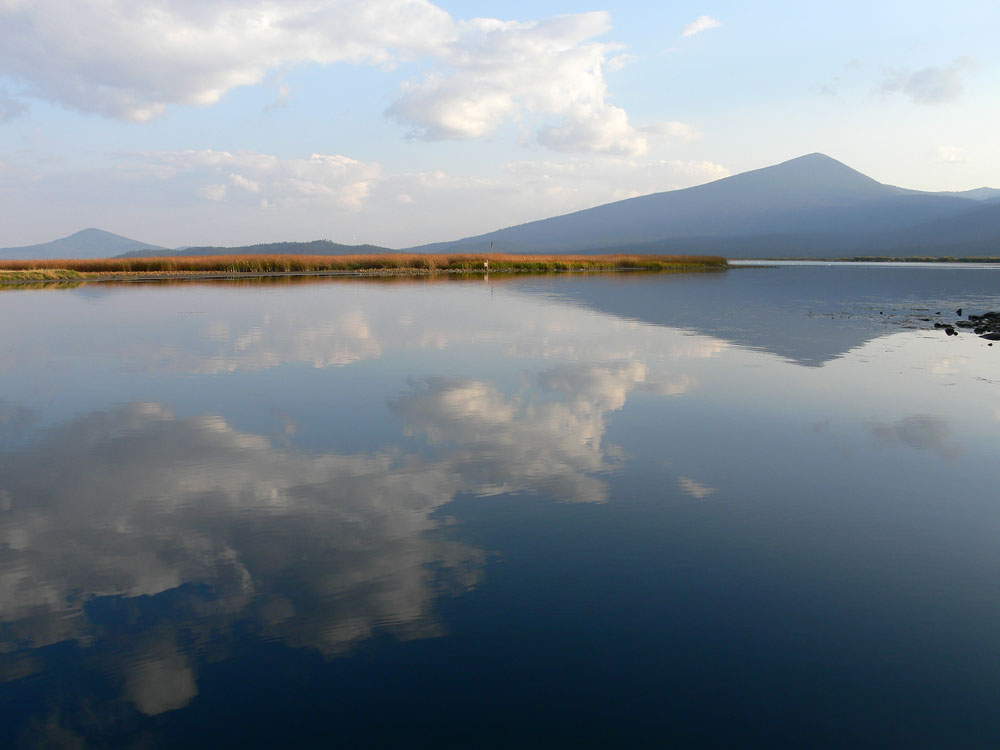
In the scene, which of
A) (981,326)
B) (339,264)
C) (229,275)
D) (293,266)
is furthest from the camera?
(339,264)

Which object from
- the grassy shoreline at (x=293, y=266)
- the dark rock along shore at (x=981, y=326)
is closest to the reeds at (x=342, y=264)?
the grassy shoreline at (x=293, y=266)

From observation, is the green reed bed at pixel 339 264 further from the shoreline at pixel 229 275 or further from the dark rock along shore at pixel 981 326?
the dark rock along shore at pixel 981 326

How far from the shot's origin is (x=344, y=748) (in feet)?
14.7

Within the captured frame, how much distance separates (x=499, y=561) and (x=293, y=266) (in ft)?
264

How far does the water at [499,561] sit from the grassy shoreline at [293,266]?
62065 mm

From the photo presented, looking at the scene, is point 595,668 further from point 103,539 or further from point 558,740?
point 103,539

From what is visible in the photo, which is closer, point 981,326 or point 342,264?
point 981,326

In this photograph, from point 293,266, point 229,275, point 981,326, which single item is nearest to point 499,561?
point 981,326

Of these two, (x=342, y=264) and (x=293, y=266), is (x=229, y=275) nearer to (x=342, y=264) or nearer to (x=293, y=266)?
(x=293, y=266)

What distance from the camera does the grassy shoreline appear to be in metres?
72.2

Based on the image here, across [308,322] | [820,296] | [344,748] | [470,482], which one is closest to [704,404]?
[470,482]

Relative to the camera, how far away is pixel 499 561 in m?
7.06

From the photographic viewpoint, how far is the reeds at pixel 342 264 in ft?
253

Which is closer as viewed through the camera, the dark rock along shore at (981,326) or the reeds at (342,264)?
the dark rock along shore at (981,326)
